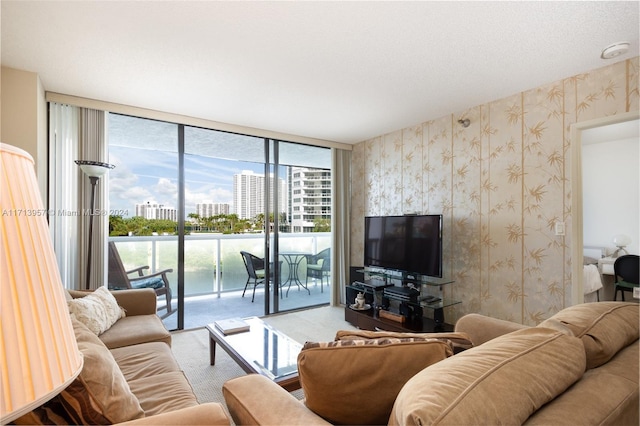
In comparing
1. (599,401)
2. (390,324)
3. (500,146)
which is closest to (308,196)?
(390,324)

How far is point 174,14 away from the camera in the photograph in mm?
1947

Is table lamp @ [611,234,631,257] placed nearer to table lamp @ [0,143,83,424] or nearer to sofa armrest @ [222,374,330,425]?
sofa armrest @ [222,374,330,425]

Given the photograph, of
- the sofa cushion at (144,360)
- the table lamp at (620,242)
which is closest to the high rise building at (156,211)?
the sofa cushion at (144,360)

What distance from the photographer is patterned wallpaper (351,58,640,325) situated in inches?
110

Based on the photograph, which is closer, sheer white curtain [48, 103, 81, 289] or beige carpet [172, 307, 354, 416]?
beige carpet [172, 307, 354, 416]

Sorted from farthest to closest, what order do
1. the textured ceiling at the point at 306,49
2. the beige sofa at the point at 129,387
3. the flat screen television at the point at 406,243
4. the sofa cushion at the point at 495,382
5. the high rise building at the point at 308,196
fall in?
1. the high rise building at the point at 308,196
2. the flat screen television at the point at 406,243
3. the textured ceiling at the point at 306,49
4. the beige sofa at the point at 129,387
5. the sofa cushion at the point at 495,382

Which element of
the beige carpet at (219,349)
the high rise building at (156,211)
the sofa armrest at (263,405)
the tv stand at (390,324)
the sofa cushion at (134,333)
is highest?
the high rise building at (156,211)

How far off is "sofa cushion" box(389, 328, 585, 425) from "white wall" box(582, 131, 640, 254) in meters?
5.42

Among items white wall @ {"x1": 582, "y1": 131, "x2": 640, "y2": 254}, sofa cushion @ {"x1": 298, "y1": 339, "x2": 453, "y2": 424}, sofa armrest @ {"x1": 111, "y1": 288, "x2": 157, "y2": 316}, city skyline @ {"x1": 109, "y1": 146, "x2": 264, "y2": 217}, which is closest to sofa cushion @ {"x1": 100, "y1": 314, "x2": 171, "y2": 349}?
sofa armrest @ {"x1": 111, "y1": 288, "x2": 157, "y2": 316}

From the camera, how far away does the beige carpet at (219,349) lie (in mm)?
2558

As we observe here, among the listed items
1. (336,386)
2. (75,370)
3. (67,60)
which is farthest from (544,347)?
(67,60)

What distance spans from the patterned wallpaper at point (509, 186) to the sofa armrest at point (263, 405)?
279cm

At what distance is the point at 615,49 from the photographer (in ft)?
7.50

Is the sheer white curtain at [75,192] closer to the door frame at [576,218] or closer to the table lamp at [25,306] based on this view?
the table lamp at [25,306]
